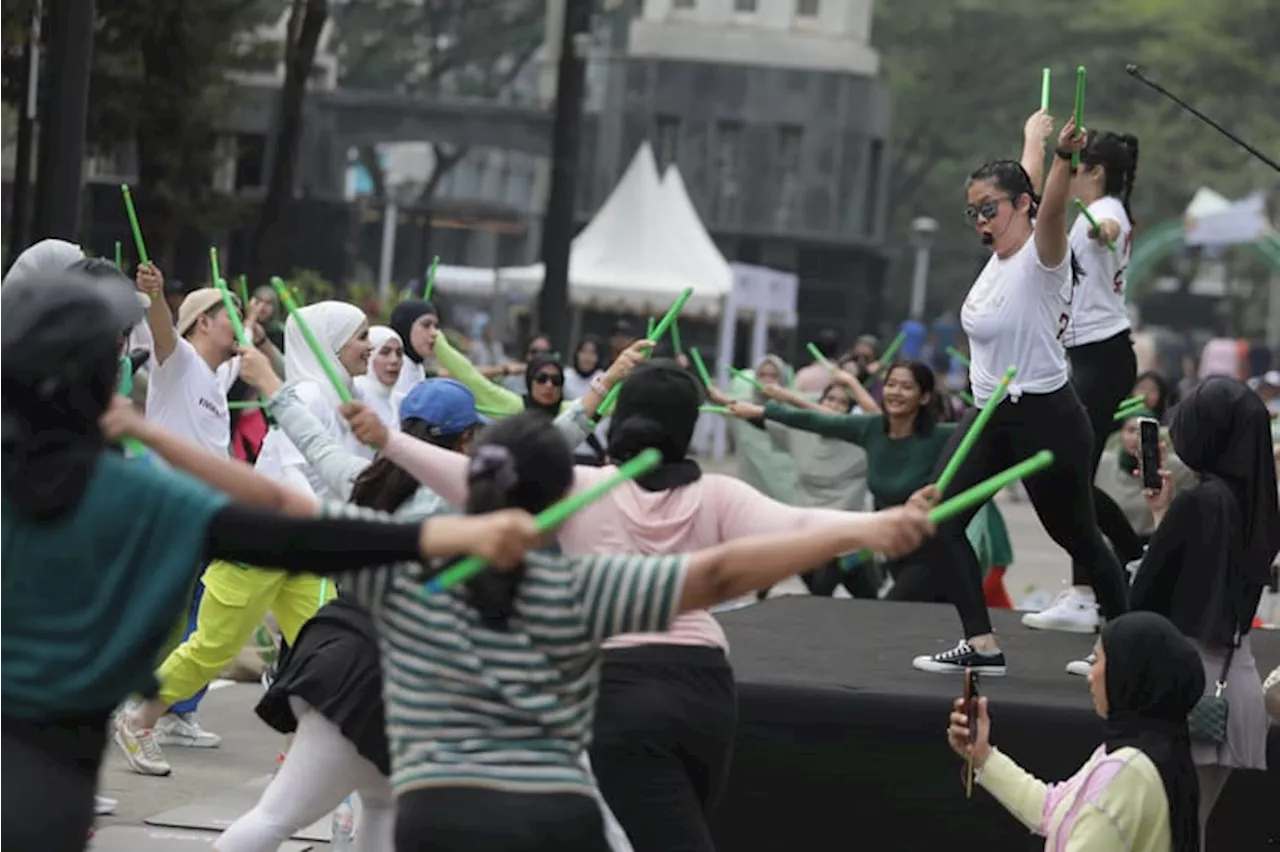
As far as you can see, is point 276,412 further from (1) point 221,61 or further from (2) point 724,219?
(2) point 724,219

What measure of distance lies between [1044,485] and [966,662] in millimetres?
635

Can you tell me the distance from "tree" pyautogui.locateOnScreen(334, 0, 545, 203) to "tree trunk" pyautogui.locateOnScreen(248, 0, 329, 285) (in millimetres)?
33124

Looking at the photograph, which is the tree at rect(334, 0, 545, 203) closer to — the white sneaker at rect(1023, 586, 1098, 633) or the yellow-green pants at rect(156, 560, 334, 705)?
the white sneaker at rect(1023, 586, 1098, 633)

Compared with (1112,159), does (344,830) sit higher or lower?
lower

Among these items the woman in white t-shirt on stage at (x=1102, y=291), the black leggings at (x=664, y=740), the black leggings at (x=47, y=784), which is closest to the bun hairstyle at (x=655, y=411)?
the black leggings at (x=664, y=740)

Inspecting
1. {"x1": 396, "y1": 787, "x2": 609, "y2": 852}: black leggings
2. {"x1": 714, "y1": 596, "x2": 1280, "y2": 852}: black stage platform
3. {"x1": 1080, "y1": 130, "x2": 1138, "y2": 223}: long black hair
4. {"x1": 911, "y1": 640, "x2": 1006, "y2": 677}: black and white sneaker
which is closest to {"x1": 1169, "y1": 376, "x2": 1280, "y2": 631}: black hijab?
{"x1": 714, "y1": 596, "x2": 1280, "y2": 852}: black stage platform

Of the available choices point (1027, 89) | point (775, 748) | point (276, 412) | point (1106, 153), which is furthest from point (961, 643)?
point (1027, 89)

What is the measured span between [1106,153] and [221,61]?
52.5 ft

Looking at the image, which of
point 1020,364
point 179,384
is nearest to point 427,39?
point 179,384

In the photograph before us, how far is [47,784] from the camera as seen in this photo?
4918 millimetres

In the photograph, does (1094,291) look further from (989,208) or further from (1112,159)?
(989,208)

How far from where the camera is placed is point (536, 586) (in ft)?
17.1

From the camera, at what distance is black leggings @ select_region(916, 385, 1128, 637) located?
9.33 meters

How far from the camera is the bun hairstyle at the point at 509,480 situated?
518 cm
